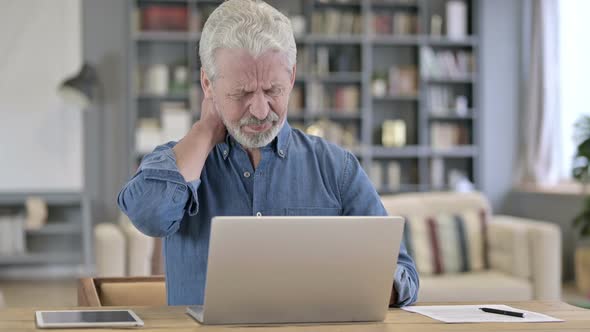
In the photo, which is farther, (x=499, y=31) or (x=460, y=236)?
(x=499, y=31)

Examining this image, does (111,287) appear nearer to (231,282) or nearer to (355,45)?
(231,282)

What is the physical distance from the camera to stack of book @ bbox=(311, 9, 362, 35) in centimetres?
818

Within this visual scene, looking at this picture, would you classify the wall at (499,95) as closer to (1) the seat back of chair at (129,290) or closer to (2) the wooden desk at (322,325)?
(1) the seat back of chair at (129,290)

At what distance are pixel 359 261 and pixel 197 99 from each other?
6.54 metres

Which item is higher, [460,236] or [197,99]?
[197,99]

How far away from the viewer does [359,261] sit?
161 centimetres

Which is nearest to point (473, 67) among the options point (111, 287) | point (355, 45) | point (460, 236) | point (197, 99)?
point (355, 45)

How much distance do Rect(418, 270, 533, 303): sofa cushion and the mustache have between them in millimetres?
→ 3122

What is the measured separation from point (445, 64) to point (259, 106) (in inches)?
263

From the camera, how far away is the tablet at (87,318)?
159cm

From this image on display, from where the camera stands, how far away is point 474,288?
5074 millimetres

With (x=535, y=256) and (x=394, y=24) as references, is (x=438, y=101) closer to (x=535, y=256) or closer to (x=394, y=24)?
(x=394, y=24)

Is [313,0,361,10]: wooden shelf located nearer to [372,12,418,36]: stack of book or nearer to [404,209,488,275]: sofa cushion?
[372,12,418,36]: stack of book

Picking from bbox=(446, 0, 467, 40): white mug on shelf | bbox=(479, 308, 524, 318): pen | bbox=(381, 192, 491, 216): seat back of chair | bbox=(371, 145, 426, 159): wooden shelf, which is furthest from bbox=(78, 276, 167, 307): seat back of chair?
bbox=(446, 0, 467, 40): white mug on shelf
